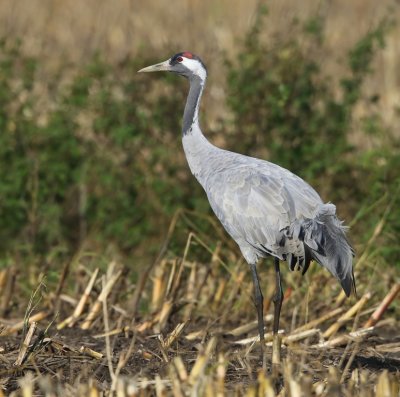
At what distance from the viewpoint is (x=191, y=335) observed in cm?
579

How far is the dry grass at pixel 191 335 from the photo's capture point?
420cm

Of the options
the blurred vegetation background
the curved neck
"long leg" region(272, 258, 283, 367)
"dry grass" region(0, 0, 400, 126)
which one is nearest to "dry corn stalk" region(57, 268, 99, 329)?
the curved neck

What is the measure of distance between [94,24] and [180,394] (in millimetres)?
9703

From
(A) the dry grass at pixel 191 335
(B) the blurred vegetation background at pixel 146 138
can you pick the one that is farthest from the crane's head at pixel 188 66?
(B) the blurred vegetation background at pixel 146 138

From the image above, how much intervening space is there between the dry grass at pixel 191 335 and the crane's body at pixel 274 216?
36cm

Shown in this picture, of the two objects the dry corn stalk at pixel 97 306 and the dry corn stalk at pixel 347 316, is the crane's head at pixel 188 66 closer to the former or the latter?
the dry corn stalk at pixel 97 306

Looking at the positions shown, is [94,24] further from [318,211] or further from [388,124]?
[318,211]

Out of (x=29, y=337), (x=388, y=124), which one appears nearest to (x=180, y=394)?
(x=29, y=337)

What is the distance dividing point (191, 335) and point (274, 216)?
0.90 meters

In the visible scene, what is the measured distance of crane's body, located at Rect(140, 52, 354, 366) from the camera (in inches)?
207

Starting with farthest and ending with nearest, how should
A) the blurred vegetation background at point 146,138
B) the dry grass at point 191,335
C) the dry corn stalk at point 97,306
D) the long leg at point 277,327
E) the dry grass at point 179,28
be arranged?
the dry grass at point 179,28 < the blurred vegetation background at point 146,138 < the dry corn stalk at point 97,306 < the long leg at point 277,327 < the dry grass at point 191,335

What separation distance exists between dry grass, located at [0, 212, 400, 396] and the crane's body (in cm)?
36

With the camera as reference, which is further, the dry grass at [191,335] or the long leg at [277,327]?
the long leg at [277,327]

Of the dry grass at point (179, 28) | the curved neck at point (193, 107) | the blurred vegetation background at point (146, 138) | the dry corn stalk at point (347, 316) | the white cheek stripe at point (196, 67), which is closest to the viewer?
the dry corn stalk at point (347, 316)
